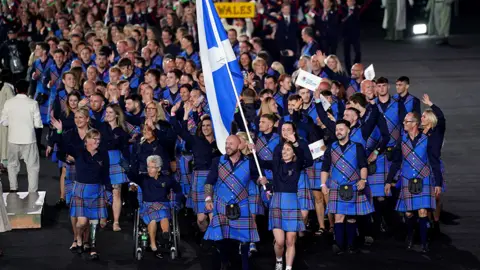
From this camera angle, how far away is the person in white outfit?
59.3 feet

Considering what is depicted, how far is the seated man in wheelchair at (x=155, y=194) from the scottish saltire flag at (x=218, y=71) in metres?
0.80

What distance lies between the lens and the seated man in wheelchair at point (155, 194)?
15320 millimetres

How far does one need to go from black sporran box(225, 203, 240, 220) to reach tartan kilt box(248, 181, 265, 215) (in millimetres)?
643

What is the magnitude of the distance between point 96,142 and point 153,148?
80 centimetres

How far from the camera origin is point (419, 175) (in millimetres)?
15555

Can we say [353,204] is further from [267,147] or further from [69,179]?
[69,179]

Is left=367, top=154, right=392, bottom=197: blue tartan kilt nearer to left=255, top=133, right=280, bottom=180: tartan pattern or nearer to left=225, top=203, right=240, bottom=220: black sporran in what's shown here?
left=255, top=133, right=280, bottom=180: tartan pattern

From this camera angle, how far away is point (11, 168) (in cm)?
1852

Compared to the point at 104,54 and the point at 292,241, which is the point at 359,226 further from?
the point at 104,54

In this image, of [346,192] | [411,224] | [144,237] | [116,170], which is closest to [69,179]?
[116,170]

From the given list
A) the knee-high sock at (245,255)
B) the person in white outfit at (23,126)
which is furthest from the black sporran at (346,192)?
the person in white outfit at (23,126)

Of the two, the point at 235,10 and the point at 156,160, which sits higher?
the point at 235,10

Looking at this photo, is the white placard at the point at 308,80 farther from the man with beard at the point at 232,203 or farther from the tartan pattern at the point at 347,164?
the man with beard at the point at 232,203

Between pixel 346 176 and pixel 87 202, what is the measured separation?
319 centimetres
